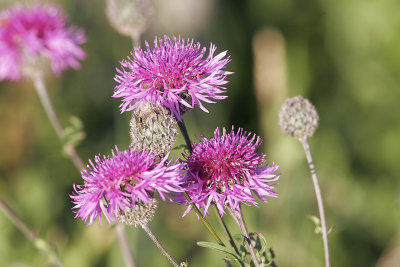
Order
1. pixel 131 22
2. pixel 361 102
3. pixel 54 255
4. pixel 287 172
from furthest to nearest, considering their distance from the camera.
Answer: pixel 361 102 < pixel 287 172 < pixel 131 22 < pixel 54 255

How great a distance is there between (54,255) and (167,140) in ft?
4.36

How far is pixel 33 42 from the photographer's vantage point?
337 centimetres

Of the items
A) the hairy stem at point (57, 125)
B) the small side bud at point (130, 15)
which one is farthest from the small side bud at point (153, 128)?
the small side bud at point (130, 15)

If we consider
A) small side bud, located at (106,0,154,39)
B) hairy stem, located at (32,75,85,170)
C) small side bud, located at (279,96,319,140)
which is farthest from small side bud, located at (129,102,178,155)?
small side bud, located at (106,0,154,39)

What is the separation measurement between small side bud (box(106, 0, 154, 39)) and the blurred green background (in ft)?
2.32

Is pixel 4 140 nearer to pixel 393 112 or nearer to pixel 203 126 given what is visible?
pixel 203 126

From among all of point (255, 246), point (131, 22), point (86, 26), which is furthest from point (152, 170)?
point (86, 26)

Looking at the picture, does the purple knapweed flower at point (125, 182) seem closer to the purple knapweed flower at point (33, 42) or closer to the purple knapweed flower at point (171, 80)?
the purple knapweed flower at point (171, 80)

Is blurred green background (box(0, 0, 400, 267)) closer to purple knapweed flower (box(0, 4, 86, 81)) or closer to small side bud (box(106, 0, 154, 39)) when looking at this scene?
small side bud (box(106, 0, 154, 39))

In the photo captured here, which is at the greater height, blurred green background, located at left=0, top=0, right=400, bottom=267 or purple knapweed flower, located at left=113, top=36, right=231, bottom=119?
purple knapweed flower, located at left=113, top=36, right=231, bottom=119

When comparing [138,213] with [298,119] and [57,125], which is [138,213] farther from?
[57,125]

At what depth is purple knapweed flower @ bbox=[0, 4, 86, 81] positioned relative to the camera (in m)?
3.38

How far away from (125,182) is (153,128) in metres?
0.25

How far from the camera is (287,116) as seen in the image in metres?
2.55
